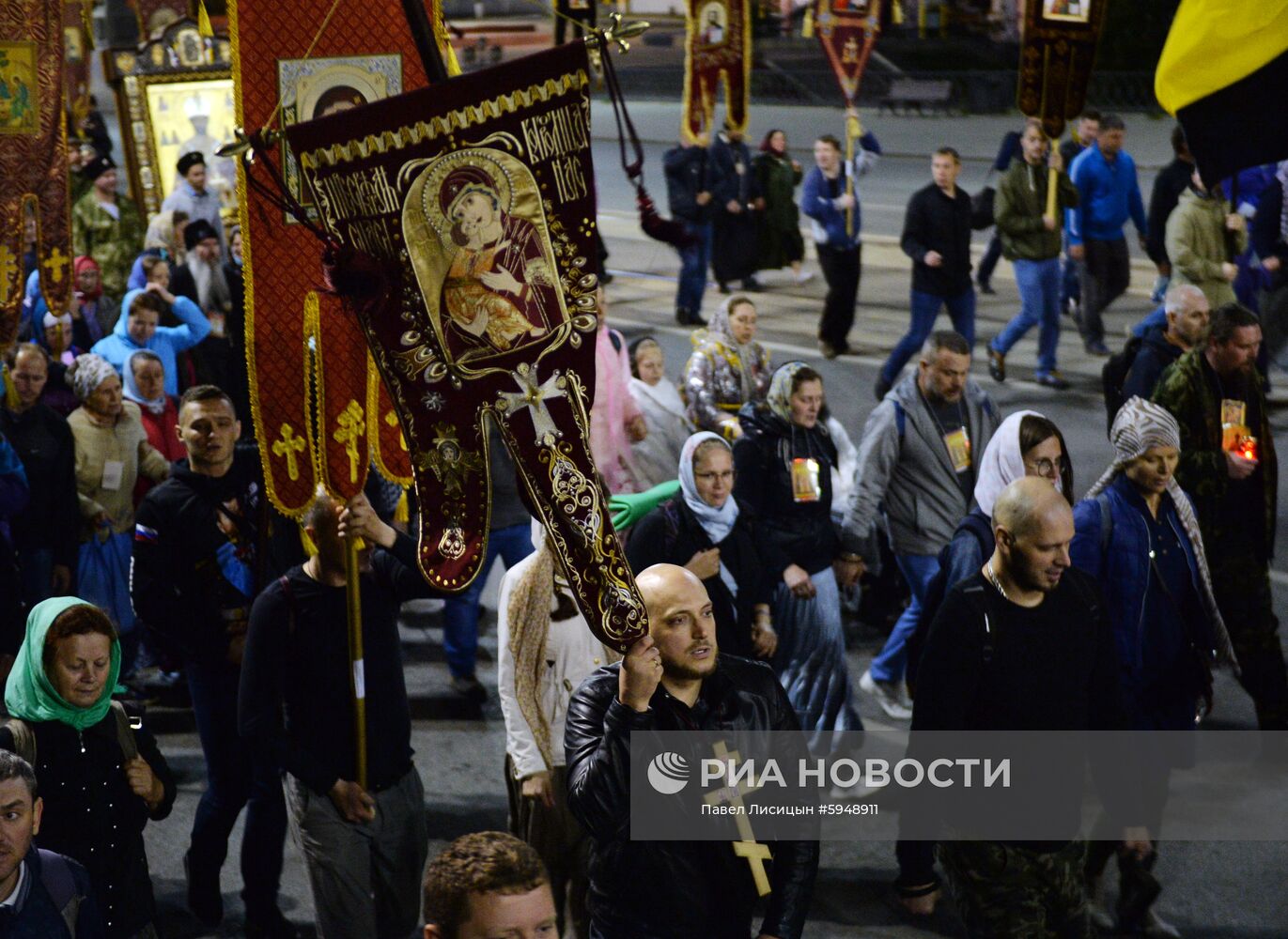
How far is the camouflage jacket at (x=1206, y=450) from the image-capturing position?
7613mm

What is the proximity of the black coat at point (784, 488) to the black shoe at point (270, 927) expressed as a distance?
2.62m

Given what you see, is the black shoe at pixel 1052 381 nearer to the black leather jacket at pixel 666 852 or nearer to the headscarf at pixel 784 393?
the headscarf at pixel 784 393

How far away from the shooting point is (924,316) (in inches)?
515

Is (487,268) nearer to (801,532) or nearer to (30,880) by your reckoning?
(30,880)

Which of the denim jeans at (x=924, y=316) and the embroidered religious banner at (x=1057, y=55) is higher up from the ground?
the embroidered religious banner at (x=1057, y=55)

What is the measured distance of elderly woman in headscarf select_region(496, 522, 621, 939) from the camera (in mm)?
5680

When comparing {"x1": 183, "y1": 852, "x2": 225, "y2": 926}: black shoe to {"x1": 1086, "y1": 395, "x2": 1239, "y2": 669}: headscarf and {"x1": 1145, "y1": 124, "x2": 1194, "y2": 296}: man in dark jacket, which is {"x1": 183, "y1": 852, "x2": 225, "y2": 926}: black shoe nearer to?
{"x1": 1086, "y1": 395, "x2": 1239, "y2": 669}: headscarf

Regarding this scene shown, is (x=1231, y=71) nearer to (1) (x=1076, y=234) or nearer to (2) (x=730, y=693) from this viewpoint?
(2) (x=730, y=693)

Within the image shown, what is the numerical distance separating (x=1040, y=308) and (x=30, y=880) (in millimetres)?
10526

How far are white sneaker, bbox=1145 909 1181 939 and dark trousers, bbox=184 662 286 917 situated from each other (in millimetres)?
3207

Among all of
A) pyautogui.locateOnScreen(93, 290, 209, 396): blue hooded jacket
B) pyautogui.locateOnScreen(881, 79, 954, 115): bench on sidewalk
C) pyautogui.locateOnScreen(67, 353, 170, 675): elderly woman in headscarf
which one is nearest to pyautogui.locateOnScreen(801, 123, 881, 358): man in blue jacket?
pyautogui.locateOnScreen(93, 290, 209, 396): blue hooded jacket

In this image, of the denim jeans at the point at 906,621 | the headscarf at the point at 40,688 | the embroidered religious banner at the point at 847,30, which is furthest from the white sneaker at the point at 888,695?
the embroidered religious banner at the point at 847,30

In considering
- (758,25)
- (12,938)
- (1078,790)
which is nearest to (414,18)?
(12,938)

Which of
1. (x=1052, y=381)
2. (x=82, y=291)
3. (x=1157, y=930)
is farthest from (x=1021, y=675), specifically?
(x=1052, y=381)
